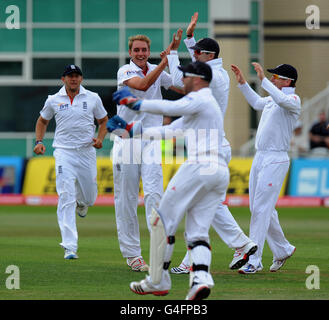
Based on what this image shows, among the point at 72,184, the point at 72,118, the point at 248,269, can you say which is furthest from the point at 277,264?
the point at 72,118

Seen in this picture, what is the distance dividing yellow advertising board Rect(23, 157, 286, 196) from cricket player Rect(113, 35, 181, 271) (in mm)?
12030

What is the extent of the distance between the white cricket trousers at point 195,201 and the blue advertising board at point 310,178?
48.4 feet

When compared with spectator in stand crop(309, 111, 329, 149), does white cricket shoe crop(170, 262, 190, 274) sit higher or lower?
lower

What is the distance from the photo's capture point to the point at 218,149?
8977 mm

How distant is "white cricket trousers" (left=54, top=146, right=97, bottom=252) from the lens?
12.5 m

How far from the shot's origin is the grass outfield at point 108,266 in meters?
9.27

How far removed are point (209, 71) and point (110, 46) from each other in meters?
21.8

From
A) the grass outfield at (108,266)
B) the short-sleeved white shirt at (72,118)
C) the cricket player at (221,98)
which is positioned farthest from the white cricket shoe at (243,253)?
the short-sleeved white shirt at (72,118)

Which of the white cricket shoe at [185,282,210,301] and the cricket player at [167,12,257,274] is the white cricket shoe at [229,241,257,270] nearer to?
the cricket player at [167,12,257,274]

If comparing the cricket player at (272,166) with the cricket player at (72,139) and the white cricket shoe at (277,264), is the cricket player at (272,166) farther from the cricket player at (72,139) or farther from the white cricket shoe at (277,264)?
the cricket player at (72,139)

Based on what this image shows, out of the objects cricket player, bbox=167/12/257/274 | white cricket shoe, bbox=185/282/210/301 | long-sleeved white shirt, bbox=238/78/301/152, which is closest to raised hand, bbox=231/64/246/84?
cricket player, bbox=167/12/257/274

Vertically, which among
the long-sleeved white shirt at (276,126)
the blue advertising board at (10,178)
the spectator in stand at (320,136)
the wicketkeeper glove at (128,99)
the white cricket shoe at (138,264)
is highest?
the wicketkeeper glove at (128,99)

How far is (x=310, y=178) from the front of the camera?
23.5m

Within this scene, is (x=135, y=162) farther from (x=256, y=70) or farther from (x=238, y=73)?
(x=256, y=70)
